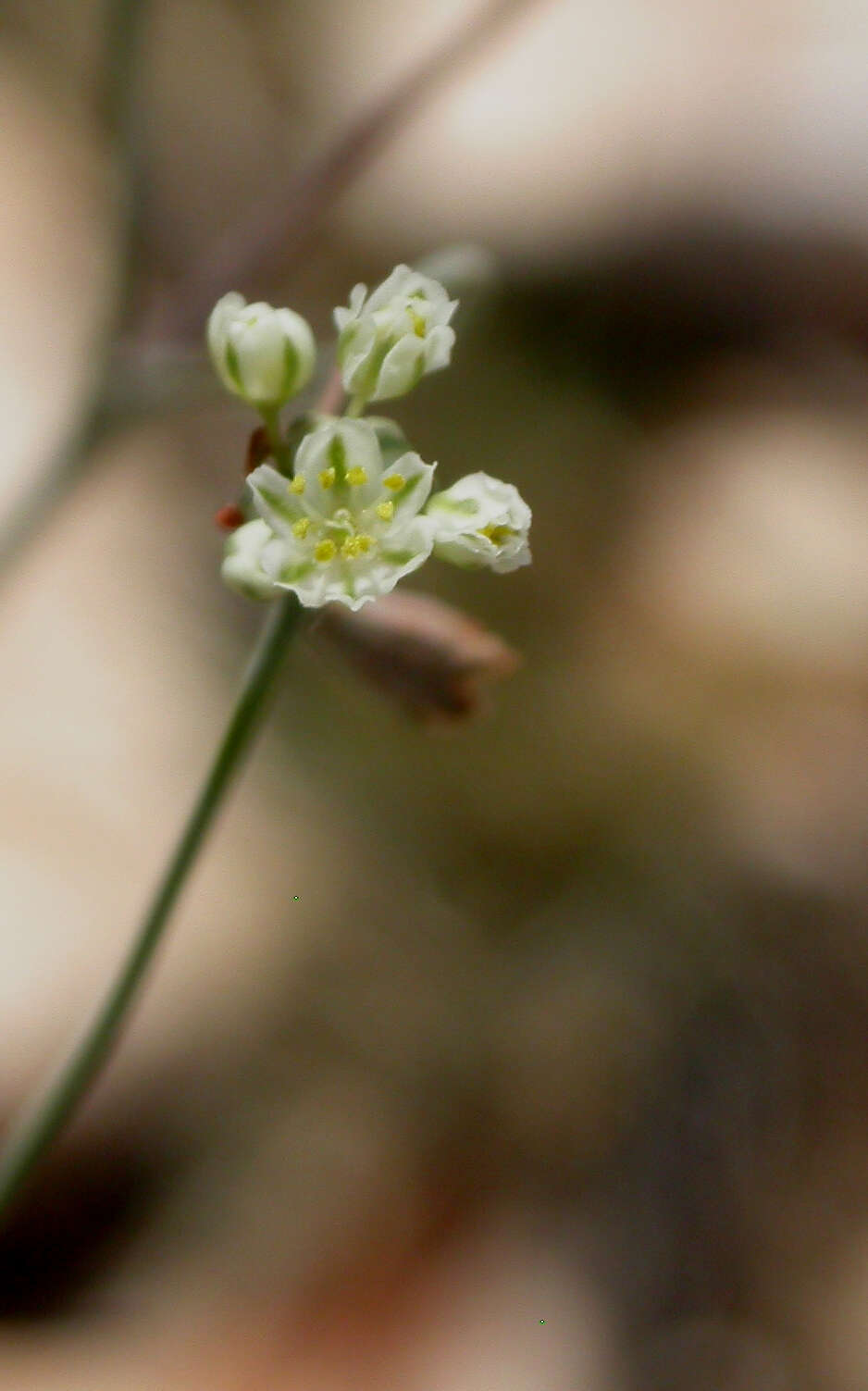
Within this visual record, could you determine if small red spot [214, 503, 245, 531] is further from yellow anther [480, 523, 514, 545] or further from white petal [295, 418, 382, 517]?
yellow anther [480, 523, 514, 545]

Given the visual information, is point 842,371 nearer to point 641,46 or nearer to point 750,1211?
point 641,46

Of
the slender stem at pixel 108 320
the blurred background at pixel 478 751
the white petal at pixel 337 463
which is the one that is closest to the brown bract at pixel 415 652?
A: the blurred background at pixel 478 751

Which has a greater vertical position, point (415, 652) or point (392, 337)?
point (392, 337)

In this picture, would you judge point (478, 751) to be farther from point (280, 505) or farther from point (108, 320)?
point (280, 505)

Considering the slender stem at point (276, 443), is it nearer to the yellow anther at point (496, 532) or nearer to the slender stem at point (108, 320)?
the yellow anther at point (496, 532)

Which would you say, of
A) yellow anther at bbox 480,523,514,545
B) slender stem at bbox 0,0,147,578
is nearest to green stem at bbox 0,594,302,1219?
yellow anther at bbox 480,523,514,545

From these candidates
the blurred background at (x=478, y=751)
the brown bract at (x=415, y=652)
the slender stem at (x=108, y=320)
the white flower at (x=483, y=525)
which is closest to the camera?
the white flower at (x=483, y=525)

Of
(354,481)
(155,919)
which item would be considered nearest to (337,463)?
(354,481)
